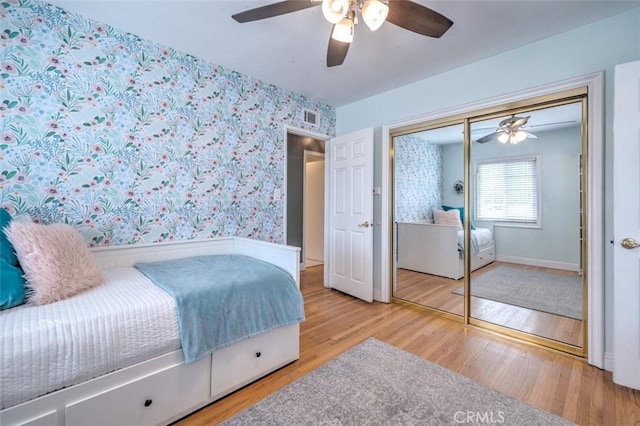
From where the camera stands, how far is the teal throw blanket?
4.79 ft

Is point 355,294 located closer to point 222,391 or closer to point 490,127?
point 222,391

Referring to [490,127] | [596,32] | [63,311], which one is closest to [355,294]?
[490,127]

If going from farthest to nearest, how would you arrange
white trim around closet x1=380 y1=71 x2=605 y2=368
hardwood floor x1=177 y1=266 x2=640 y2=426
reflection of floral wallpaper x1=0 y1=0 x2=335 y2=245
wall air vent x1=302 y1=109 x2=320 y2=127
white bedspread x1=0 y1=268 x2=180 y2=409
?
wall air vent x1=302 y1=109 x2=320 y2=127 < white trim around closet x1=380 y1=71 x2=605 y2=368 < reflection of floral wallpaper x1=0 y1=0 x2=335 y2=245 < hardwood floor x1=177 y1=266 x2=640 y2=426 < white bedspread x1=0 y1=268 x2=180 y2=409

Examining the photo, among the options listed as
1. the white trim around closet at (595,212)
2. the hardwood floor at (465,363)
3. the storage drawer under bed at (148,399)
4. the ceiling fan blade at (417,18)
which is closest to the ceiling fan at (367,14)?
the ceiling fan blade at (417,18)

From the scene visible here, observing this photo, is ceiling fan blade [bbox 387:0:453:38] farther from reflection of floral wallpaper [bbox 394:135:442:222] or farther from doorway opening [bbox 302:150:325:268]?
doorway opening [bbox 302:150:325:268]

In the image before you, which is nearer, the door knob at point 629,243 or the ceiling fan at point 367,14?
the ceiling fan at point 367,14

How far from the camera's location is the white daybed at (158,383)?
1.13 m

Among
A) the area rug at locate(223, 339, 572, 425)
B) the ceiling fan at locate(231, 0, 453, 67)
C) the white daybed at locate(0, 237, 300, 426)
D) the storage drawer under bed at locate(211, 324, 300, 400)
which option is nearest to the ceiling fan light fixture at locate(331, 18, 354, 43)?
the ceiling fan at locate(231, 0, 453, 67)

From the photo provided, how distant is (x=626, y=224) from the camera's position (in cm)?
169

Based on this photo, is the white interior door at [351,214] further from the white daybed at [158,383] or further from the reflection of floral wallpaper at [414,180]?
the white daybed at [158,383]

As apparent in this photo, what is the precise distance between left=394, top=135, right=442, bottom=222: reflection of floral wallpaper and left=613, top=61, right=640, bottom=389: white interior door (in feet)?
5.00

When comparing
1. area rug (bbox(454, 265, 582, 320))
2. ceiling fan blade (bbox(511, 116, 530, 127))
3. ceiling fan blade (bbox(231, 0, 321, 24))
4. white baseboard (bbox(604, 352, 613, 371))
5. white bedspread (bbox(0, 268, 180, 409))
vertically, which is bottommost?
white baseboard (bbox(604, 352, 613, 371))

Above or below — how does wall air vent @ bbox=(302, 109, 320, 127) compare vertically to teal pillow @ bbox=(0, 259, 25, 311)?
above

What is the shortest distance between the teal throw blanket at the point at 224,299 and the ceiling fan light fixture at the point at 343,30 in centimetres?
153
